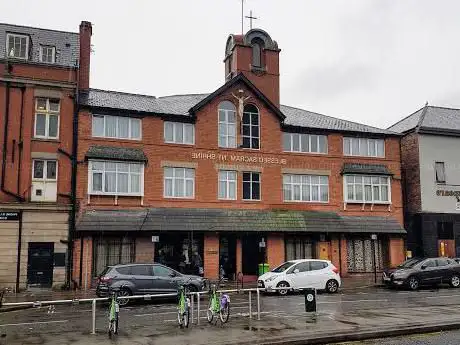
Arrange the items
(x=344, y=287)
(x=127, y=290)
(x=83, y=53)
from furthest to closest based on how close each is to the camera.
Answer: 1. (x=83, y=53)
2. (x=344, y=287)
3. (x=127, y=290)

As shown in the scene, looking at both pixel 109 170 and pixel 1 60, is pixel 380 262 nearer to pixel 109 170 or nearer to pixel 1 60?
pixel 109 170

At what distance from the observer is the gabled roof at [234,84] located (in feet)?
101

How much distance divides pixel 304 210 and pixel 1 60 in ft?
62.6

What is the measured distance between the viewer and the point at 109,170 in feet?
93.4

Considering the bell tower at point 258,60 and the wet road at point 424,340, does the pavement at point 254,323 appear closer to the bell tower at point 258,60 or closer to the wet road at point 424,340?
the wet road at point 424,340

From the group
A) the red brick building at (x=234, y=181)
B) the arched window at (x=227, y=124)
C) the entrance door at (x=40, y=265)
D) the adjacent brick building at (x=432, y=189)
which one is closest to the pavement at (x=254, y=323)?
the entrance door at (x=40, y=265)

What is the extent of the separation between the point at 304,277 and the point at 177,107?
13683 mm

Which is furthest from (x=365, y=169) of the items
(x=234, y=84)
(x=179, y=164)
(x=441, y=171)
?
(x=179, y=164)

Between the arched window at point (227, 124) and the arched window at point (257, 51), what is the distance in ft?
15.9

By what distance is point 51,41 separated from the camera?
30.8 meters

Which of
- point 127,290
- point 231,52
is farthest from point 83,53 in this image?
point 127,290

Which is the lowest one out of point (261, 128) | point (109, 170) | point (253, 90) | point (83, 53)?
point (109, 170)

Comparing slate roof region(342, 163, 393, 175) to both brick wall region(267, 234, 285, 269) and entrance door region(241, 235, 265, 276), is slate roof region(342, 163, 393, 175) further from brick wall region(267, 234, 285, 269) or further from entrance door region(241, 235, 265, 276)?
entrance door region(241, 235, 265, 276)

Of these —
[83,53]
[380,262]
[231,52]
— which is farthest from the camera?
[231,52]
